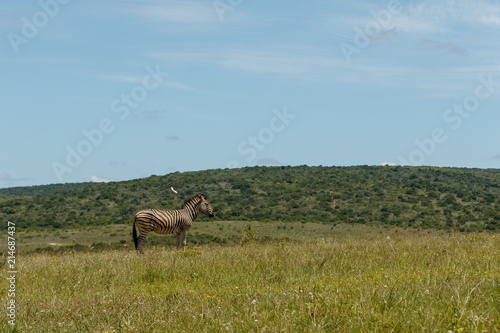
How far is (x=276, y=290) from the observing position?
6.92 m

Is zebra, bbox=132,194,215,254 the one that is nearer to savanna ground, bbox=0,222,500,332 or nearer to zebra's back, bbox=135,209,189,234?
zebra's back, bbox=135,209,189,234

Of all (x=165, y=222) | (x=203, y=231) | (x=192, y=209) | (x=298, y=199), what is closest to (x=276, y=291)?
(x=165, y=222)

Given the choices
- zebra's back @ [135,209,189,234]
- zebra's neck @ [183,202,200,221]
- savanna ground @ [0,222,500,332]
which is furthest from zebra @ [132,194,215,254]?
savanna ground @ [0,222,500,332]

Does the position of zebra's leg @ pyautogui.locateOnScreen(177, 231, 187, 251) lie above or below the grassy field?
above

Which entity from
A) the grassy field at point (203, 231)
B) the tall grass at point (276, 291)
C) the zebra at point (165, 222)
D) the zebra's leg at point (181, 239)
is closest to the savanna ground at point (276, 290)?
the tall grass at point (276, 291)

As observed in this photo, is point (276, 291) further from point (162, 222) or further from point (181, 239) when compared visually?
point (162, 222)

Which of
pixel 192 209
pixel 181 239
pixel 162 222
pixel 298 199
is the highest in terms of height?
pixel 298 199

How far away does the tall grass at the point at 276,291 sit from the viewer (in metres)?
5.13

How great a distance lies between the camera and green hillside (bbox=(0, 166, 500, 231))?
65.1 meters

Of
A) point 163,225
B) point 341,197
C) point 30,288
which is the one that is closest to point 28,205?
point 341,197

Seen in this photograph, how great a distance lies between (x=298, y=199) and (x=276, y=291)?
7125 cm

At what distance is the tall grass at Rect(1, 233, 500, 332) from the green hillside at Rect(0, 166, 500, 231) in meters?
47.6

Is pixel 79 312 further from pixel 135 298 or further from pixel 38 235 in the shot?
pixel 38 235

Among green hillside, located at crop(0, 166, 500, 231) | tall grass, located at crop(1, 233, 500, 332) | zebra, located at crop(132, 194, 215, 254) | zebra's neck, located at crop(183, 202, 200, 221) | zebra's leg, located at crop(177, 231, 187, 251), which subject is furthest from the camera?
green hillside, located at crop(0, 166, 500, 231)
